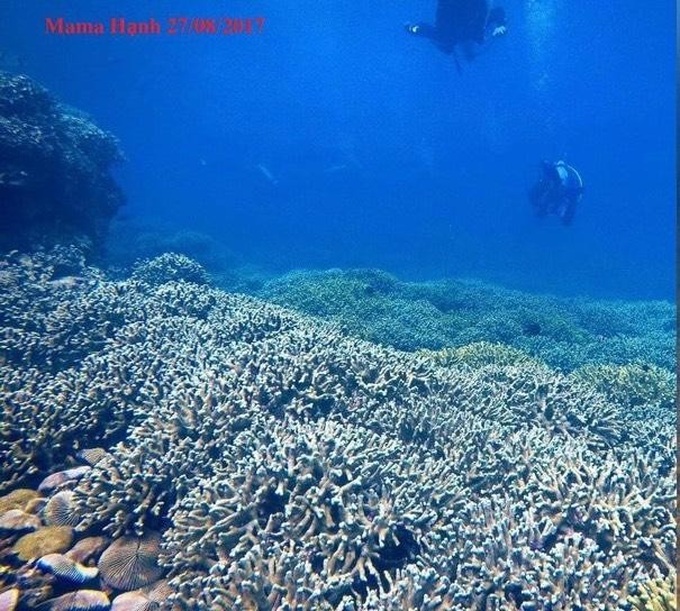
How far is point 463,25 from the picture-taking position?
825 inches

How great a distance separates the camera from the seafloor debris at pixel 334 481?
111 inches

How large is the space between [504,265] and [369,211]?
57.1 meters

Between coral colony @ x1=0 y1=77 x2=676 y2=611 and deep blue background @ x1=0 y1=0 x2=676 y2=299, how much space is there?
2610 millimetres

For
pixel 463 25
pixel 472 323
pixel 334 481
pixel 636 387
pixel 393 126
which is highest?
pixel 393 126

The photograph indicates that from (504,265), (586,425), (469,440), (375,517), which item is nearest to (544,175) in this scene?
(586,425)

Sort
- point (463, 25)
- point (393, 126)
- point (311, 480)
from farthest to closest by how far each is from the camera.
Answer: point (393, 126), point (463, 25), point (311, 480)

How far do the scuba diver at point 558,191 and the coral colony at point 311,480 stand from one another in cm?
1304

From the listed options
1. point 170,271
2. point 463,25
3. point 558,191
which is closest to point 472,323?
point 170,271

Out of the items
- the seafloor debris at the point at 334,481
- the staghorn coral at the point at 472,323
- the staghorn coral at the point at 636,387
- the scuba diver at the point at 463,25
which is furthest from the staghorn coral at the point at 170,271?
the scuba diver at the point at 463,25

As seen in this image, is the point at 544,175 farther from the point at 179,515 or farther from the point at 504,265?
the point at 504,265

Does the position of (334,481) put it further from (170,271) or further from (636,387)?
(170,271)

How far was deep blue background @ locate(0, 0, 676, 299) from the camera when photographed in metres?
49.2

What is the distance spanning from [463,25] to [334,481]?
24.4 m

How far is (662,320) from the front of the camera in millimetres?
16859
